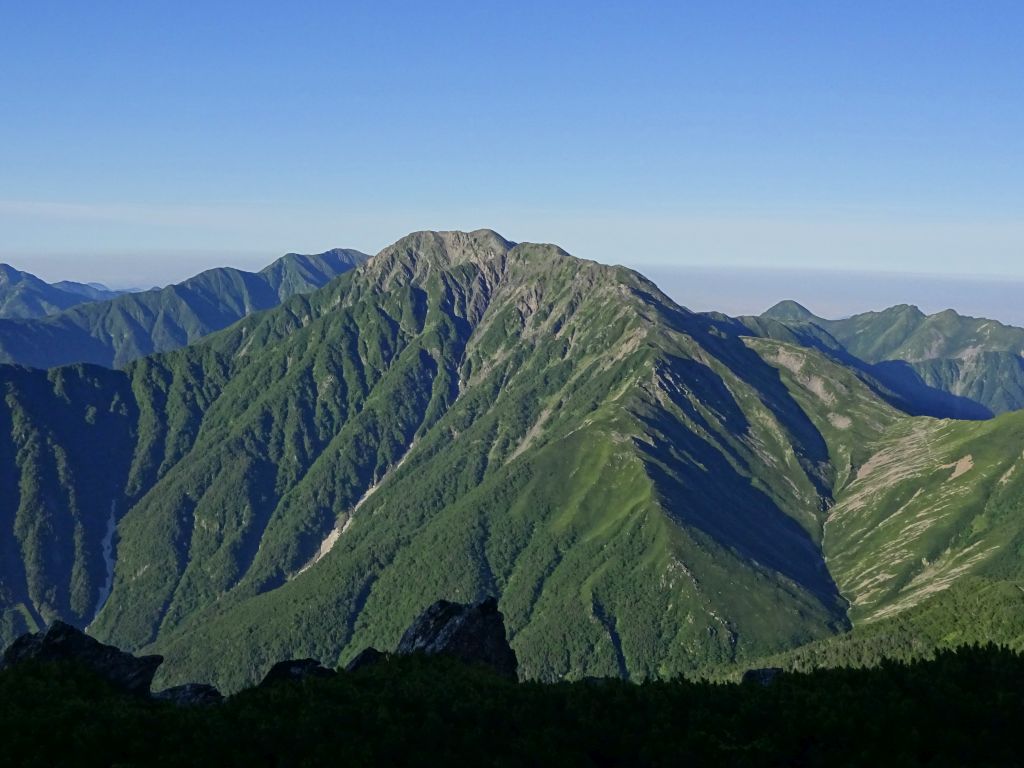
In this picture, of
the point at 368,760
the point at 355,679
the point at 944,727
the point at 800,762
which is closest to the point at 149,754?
the point at 368,760

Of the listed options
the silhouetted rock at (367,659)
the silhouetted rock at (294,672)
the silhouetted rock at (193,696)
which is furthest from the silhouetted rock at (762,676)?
the silhouetted rock at (193,696)

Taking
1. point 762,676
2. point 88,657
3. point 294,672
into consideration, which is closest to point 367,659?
point 294,672

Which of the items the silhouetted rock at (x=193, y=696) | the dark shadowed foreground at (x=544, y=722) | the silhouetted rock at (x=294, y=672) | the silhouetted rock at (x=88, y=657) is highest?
the dark shadowed foreground at (x=544, y=722)

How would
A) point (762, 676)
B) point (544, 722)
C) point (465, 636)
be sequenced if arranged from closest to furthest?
1. point (544, 722)
2. point (762, 676)
3. point (465, 636)

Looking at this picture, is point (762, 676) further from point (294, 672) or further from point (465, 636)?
point (294, 672)

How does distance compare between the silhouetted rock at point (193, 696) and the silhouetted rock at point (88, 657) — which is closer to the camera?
the silhouetted rock at point (193, 696)

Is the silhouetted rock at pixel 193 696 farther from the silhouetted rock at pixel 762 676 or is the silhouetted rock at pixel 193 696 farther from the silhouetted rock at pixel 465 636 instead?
the silhouetted rock at pixel 762 676

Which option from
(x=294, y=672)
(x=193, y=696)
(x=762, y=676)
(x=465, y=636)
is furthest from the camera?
(x=465, y=636)

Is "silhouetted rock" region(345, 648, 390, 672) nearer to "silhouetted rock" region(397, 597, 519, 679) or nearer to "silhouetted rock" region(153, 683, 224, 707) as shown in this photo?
"silhouetted rock" region(397, 597, 519, 679)
